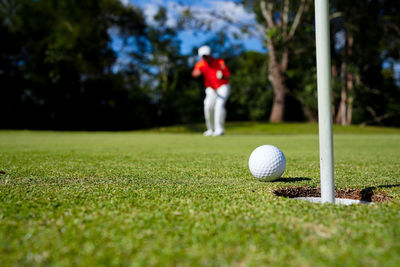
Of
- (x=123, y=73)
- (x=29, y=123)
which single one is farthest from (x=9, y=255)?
(x=123, y=73)

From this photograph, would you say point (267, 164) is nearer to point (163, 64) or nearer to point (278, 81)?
point (278, 81)

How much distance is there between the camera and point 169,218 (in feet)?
5.07

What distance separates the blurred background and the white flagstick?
15741 millimetres

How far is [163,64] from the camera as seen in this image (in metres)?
28.4

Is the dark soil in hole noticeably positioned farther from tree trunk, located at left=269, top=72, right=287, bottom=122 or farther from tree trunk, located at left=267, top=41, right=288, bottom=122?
tree trunk, located at left=269, top=72, right=287, bottom=122

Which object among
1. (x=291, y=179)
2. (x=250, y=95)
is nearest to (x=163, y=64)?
(x=250, y=95)

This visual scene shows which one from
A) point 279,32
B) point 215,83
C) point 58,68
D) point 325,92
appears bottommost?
point 325,92

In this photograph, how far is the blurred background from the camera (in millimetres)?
20484

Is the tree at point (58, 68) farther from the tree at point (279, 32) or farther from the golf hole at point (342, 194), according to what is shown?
the golf hole at point (342, 194)

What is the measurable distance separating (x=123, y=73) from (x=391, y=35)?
20838 millimetres

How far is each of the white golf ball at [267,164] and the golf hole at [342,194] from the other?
27 centimetres

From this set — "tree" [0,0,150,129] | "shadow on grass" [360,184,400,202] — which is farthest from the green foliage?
"shadow on grass" [360,184,400,202]

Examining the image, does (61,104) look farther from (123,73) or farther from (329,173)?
(329,173)

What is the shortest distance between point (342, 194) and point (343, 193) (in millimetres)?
19
